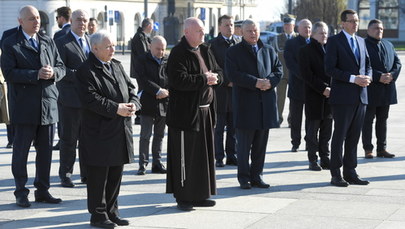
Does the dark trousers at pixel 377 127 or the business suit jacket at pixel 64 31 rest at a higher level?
the business suit jacket at pixel 64 31

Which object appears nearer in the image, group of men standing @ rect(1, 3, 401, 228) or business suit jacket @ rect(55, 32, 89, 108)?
group of men standing @ rect(1, 3, 401, 228)

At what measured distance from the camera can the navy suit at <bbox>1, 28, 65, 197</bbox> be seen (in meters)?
9.36

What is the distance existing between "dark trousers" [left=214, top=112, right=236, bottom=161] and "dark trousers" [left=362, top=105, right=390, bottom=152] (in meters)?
2.03

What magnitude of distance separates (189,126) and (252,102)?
5.02 feet

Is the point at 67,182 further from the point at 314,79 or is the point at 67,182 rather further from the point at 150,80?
the point at 314,79

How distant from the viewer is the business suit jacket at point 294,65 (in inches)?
529

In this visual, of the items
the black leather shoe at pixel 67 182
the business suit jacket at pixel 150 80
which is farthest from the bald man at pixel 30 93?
the business suit jacket at pixel 150 80

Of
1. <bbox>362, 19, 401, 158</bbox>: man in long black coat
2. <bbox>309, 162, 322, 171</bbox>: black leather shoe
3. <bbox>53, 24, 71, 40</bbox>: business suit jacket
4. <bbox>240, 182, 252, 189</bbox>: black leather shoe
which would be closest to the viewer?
<bbox>240, 182, 252, 189</bbox>: black leather shoe

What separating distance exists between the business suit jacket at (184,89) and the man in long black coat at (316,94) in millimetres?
2786

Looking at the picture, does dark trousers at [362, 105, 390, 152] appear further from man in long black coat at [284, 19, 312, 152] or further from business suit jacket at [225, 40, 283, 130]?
business suit jacket at [225, 40, 283, 130]

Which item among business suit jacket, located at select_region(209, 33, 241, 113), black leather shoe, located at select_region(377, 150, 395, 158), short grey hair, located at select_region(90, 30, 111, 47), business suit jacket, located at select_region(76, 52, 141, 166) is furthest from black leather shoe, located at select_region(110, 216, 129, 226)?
black leather shoe, located at select_region(377, 150, 395, 158)

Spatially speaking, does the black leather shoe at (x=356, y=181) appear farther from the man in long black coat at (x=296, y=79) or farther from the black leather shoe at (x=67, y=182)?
the black leather shoe at (x=67, y=182)

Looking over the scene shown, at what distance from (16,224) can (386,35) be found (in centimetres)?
8543

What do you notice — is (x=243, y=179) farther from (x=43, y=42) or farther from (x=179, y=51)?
(x=43, y=42)
